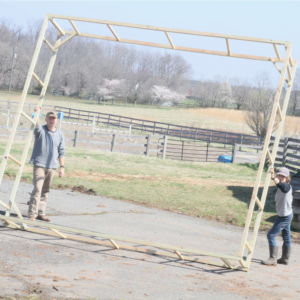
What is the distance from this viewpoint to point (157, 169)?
17.4 meters

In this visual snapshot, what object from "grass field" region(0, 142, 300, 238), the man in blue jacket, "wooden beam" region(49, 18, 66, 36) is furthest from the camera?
"grass field" region(0, 142, 300, 238)

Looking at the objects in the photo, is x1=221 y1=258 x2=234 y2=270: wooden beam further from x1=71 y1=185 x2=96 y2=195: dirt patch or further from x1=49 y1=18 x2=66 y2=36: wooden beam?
x1=71 y1=185 x2=96 y2=195: dirt patch

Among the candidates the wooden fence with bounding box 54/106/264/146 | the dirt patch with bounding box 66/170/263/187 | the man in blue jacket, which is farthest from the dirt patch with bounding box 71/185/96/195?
the wooden fence with bounding box 54/106/264/146

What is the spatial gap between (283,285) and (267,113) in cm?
3687

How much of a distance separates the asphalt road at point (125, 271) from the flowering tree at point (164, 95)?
35.7 m

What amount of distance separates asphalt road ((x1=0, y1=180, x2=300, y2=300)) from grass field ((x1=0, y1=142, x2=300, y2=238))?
2.66 m

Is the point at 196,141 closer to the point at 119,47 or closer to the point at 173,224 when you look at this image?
the point at 119,47

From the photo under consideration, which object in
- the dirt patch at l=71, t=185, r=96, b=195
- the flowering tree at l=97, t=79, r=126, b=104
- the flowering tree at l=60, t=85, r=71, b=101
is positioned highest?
the flowering tree at l=97, t=79, r=126, b=104

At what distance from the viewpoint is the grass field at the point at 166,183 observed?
10.9 m

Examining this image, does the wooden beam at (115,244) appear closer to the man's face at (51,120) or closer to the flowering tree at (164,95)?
the man's face at (51,120)

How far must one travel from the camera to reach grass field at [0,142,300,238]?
10898 millimetres

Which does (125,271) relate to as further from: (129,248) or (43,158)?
(43,158)

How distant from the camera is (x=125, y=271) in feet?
17.1

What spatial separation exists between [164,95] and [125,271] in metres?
41.3
